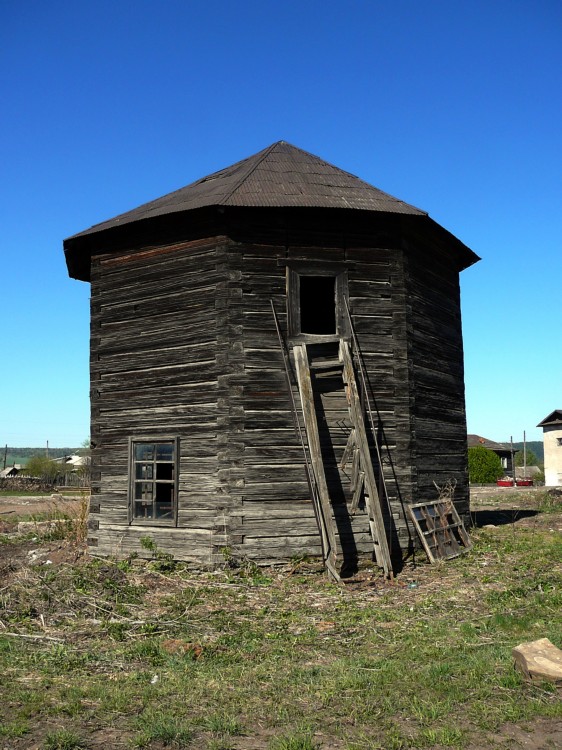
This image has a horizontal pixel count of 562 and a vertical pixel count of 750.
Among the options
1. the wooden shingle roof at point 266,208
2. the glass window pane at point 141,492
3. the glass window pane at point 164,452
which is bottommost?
the glass window pane at point 141,492

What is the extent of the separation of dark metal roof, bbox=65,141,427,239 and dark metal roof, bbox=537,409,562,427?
36222mm

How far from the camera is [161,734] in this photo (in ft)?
15.9

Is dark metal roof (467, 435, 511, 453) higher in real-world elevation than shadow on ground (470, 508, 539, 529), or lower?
higher

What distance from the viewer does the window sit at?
12133 mm

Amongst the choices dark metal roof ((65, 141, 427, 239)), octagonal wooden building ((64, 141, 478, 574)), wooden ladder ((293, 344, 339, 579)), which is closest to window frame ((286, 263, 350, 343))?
octagonal wooden building ((64, 141, 478, 574))

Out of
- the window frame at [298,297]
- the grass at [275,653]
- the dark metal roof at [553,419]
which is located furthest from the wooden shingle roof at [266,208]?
the dark metal roof at [553,419]

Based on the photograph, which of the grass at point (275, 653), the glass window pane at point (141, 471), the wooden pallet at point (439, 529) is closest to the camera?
the grass at point (275, 653)

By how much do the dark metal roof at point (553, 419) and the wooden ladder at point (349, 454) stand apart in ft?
124

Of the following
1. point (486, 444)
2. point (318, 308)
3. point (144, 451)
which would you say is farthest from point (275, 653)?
point (486, 444)

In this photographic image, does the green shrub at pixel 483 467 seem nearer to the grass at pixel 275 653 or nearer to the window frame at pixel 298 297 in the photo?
the grass at pixel 275 653

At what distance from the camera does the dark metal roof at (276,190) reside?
476 inches

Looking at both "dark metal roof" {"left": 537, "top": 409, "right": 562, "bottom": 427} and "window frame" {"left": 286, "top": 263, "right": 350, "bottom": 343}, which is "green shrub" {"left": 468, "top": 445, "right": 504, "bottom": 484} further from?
"window frame" {"left": 286, "top": 263, "right": 350, "bottom": 343}

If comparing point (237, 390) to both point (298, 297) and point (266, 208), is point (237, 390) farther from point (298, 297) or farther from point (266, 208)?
point (266, 208)

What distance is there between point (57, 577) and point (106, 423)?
12.3 ft
